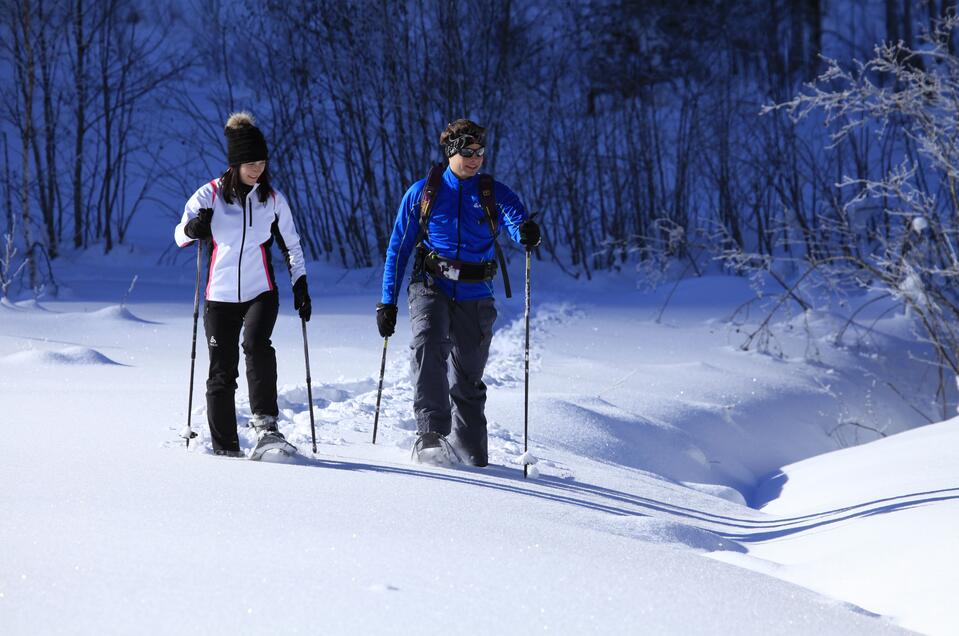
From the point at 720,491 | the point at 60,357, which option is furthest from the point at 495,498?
the point at 60,357

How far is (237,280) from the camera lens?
4203 mm

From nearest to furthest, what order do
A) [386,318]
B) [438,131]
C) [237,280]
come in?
[237,280] → [386,318] → [438,131]

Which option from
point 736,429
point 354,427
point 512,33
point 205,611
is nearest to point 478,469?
point 354,427

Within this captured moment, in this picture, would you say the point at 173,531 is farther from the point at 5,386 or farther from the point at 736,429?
the point at 736,429

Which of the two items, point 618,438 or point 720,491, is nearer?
point 720,491

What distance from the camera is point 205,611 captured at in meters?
2.33

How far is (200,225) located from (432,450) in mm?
1279

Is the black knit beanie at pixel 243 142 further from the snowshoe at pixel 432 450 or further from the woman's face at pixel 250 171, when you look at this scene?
the snowshoe at pixel 432 450

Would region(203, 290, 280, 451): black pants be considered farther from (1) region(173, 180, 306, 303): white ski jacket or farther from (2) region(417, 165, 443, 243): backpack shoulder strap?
(2) region(417, 165, 443, 243): backpack shoulder strap

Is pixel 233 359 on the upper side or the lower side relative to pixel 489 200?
lower

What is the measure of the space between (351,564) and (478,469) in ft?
5.92

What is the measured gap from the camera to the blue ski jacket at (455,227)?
14.6 ft

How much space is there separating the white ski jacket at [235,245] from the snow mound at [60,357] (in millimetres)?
2480

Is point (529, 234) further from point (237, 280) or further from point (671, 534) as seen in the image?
point (671, 534)
